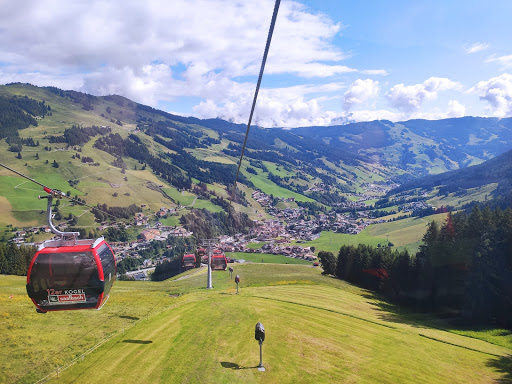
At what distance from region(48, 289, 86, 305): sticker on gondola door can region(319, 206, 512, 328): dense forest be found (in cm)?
5263

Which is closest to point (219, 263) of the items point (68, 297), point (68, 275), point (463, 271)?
point (463, 271)

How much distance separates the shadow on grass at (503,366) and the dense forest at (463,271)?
59.2 feet

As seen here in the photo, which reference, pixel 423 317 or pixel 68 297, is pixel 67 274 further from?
pixel 423 317

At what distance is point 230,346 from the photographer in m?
27.3

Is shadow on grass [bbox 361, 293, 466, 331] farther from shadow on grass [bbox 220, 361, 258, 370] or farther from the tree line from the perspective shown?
the tree line

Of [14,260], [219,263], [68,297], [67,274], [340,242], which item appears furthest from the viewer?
[340,242]

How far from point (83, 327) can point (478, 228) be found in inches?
2208

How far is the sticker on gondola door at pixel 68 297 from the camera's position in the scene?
1720 centimetres

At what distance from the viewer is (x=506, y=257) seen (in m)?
49.0

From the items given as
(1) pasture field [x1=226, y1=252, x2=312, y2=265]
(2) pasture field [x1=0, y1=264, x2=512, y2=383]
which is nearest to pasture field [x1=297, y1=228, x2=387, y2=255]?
(1) pasture field [x1=226, y1=252, x2=312, y2=265]

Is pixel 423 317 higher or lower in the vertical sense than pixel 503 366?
lower

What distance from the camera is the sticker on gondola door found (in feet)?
56.4

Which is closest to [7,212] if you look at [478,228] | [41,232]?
[41,232]

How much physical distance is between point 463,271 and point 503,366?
24.9 m
